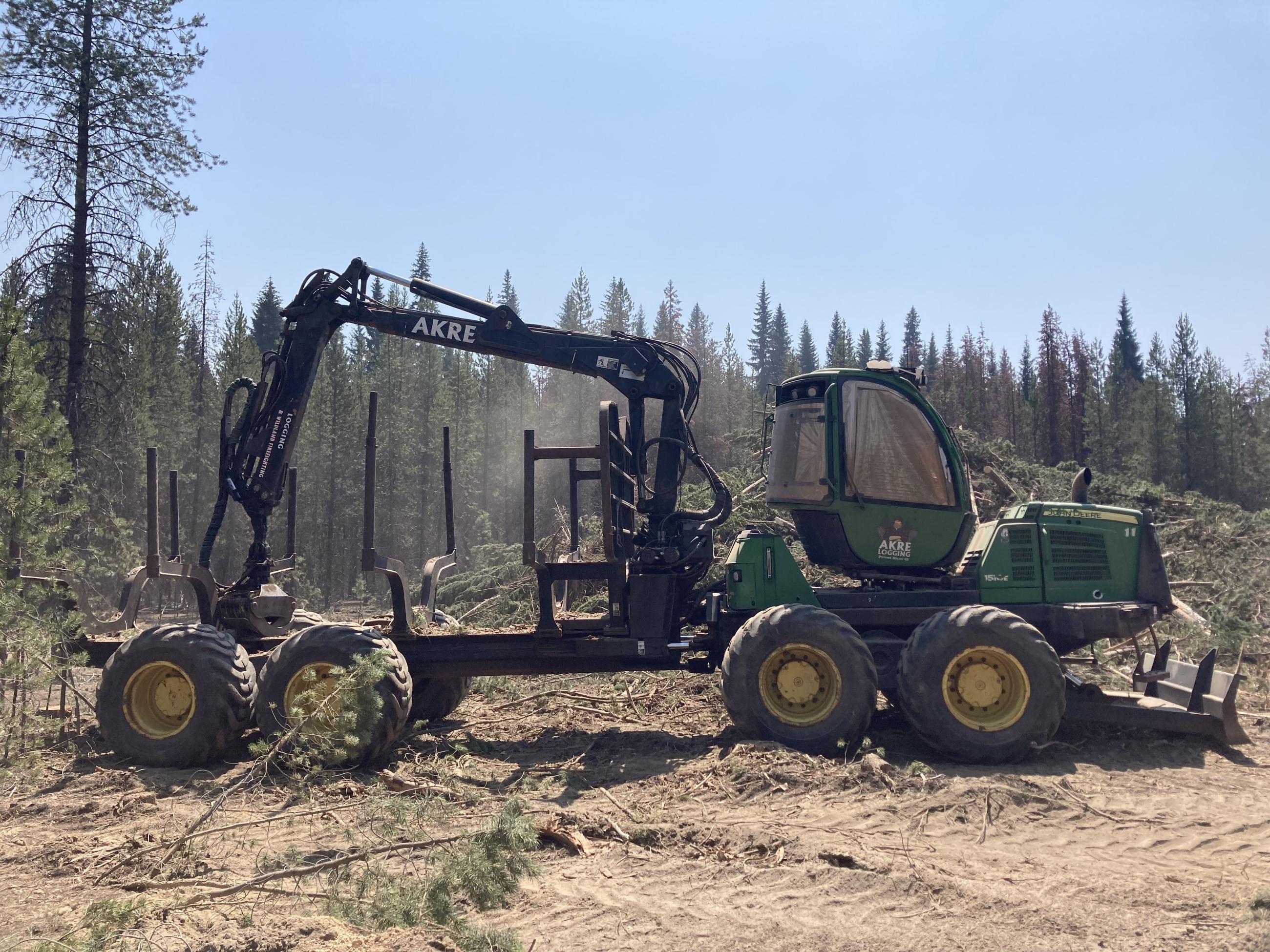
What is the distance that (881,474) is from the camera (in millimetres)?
9031

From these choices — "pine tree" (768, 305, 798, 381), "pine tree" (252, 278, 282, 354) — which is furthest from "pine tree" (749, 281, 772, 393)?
"pine tree" (252, 278, 282, 354)

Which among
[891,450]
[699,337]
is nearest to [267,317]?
[699,337]

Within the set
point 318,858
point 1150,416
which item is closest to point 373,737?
point 318,858

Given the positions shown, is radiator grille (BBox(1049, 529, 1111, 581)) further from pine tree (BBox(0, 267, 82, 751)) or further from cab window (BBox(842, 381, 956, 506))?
pine tree (BBox(0, 267, 82, 751))

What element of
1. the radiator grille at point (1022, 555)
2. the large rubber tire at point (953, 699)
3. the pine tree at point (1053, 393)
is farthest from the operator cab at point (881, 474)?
the pine tree at point (1053, 393)

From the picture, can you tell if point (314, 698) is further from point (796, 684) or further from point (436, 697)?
point (796, 684)

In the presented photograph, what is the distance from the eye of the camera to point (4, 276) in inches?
718

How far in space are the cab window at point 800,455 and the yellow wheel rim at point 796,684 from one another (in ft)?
5.24

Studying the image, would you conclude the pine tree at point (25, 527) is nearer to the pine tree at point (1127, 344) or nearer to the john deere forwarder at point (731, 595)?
the john deere forwarder at point (731, 595)

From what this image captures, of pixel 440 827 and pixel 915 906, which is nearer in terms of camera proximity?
pixel 915 906

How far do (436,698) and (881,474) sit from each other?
510 cm

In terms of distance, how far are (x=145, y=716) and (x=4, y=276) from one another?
540 inches

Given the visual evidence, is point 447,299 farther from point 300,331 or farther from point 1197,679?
point 1197,679

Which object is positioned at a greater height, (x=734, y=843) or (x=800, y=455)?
(x=800, y=455)
